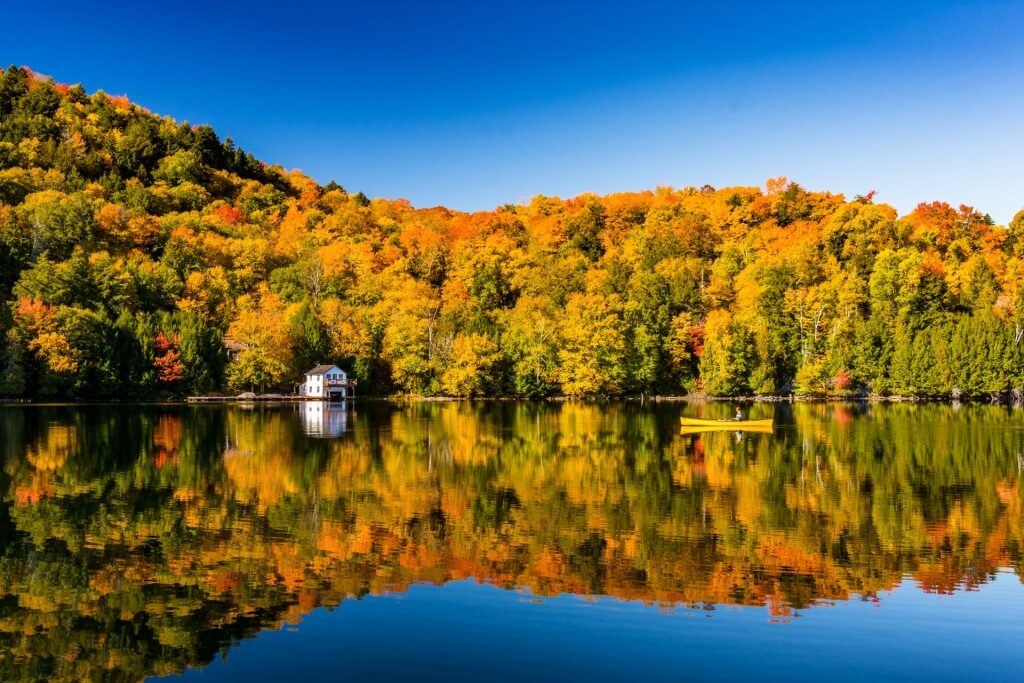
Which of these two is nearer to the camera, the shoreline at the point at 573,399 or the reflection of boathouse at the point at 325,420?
the reflection of boathouse at the point at 325,420

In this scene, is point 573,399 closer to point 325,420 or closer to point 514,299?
point 514,299

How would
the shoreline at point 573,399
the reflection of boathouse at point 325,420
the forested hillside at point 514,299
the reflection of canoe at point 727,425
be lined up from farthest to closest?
the forested hillside at point 514,299 < the shoreline at point 573,399 < the reflection of canoe at point 727,425 < the reflection of boathouse at point 325,420

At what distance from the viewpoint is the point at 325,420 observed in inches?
2238

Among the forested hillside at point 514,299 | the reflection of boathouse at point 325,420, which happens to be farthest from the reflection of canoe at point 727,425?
the forested hillside at point 514,299

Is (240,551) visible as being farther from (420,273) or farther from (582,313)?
(420,273)

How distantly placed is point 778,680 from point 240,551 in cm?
1120

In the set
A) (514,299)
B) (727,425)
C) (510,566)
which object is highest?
(514,299)

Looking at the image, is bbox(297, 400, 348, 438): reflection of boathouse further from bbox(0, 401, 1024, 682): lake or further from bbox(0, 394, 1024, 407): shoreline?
bbox(0, 401, 1024, 682): lake

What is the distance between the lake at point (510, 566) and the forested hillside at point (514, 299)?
51186 mm

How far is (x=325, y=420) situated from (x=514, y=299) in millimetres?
56325

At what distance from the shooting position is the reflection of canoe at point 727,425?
1871 inches

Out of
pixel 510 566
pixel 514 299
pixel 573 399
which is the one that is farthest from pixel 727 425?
pixel 514 299

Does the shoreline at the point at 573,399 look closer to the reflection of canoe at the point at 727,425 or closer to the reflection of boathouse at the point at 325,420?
the reflection of boathouse at the point at 325,420

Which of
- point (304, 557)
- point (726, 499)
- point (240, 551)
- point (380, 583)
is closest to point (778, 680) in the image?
point (380, 583)
